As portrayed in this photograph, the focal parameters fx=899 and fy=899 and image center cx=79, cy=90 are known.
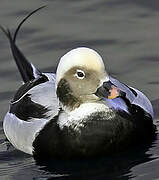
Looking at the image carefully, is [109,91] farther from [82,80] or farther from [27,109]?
[27,109]

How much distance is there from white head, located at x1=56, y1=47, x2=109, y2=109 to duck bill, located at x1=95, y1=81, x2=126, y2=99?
5cm

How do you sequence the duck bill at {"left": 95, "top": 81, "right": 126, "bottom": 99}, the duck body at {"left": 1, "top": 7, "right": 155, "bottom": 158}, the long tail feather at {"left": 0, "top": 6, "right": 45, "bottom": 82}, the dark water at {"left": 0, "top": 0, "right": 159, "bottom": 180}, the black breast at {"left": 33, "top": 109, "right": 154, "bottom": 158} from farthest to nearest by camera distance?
the long tail feather at {"left": 0, "top": 6, "right": 45, "bottom": 82} < the dark water at {"left": 0, "top": 0, "right": 159, "bottom": 180} < the black breast at {"left": 33, "top": 109, "right": 154, "bottom": 158} < the duck body at {"left": 1, "top": 7, "right": 155, "bottom": 158} < the duck bill at {"left": 95, "top": 81, "right": 126, "bottom": 99}

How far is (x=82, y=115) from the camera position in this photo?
7.11 m

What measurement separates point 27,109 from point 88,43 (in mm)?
2029

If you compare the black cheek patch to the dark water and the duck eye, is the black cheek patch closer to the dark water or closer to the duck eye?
the dark water

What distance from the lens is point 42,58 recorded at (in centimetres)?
910

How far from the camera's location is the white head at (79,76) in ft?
22.4

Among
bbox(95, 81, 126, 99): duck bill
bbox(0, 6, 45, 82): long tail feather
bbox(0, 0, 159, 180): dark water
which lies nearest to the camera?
bbox(95, 81, 126, 99): duck bill

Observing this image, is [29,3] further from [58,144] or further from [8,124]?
[58,144]

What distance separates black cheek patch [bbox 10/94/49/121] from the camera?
7.28 meters

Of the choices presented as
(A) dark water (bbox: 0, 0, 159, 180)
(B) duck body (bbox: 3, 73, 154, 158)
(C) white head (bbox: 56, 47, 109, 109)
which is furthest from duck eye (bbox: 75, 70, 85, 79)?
(A) dark water (bbox: 0, 0, 159, 180)

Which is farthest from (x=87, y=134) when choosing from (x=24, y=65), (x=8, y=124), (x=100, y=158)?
(x=24, y=65)

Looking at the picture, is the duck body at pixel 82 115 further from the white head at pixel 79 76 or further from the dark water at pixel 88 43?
the dark water at pixel 88 43

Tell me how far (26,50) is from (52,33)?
1.42ft
